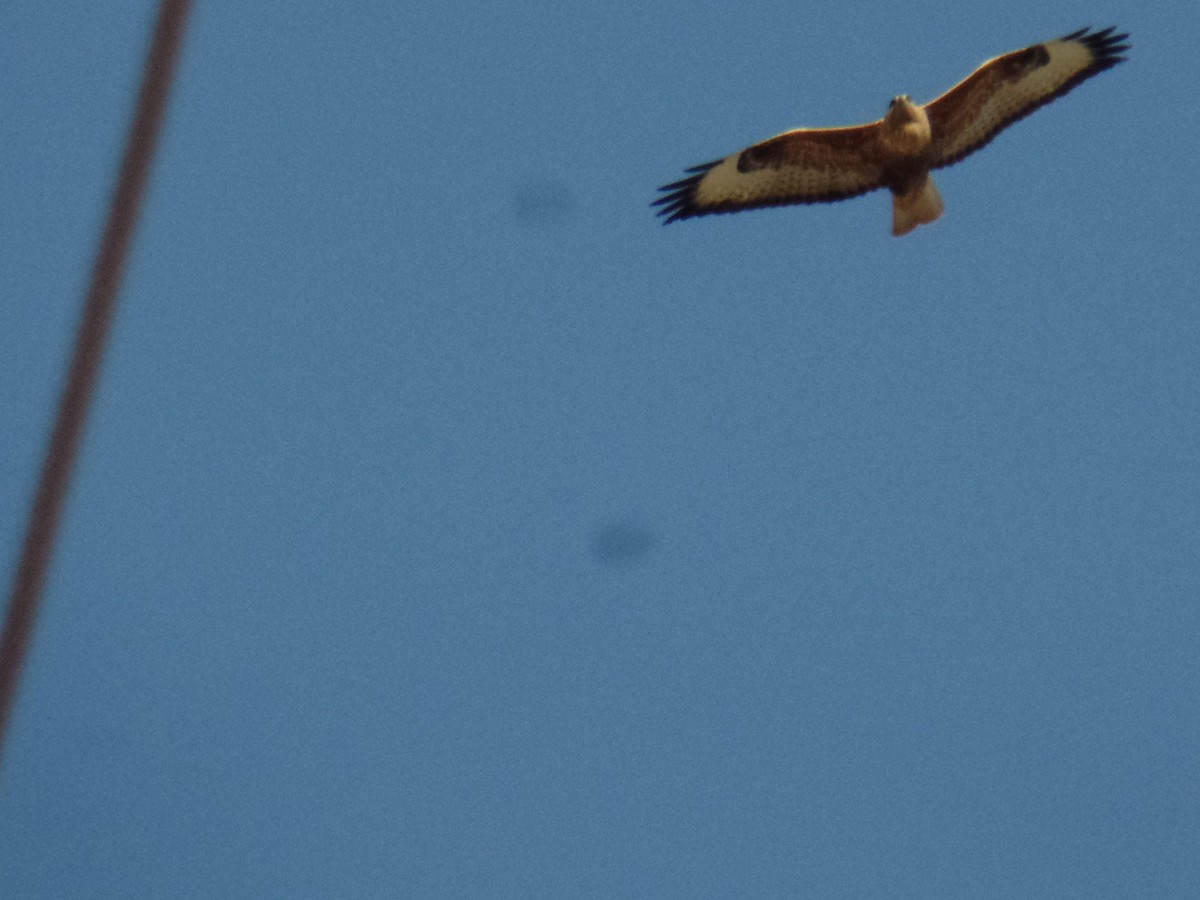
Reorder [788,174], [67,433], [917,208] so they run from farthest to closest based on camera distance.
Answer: [788,174], [917,208], [67,433]

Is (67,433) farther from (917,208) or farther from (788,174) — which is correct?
(788,174)

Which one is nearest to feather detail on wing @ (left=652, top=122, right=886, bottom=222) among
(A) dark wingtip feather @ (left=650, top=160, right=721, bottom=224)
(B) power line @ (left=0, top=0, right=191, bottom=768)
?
(A) dark wingtip feather @ (left=650, top=160, right=721, bottom=224)

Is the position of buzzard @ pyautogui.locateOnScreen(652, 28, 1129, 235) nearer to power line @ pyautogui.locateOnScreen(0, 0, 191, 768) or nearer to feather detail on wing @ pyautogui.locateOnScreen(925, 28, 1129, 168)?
feather detail on wing @ pyautogui.locateOnScreen(925, 28, 1129, 168)

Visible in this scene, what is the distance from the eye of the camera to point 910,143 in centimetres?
904

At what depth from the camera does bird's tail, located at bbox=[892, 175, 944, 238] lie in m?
8.98

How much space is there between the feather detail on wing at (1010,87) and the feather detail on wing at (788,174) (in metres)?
0.43

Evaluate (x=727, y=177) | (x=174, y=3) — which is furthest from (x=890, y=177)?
(x=174, y=3)

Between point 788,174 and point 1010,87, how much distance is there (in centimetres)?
142

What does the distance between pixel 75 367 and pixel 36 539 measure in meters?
0.19

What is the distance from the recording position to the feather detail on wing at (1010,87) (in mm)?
9250

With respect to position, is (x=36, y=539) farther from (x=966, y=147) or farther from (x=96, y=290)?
(x=966, y=147)

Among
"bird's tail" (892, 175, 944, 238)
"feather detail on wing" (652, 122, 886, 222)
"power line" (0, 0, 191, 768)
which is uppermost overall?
"feather detail on wing" (652, 122, 886, 222)

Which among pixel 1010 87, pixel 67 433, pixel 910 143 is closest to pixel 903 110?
pixel 910 143

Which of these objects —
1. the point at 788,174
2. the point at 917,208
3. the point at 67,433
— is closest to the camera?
the point at 67,433
